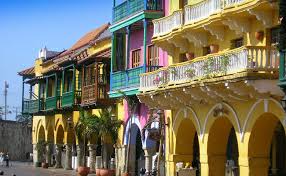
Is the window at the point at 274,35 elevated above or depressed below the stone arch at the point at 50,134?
above

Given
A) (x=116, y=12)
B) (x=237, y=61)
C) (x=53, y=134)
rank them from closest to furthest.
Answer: (x=237, y=61)
(x=116, y=12)
(x=53, y=134)

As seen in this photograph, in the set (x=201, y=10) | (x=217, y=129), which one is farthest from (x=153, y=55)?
(x=217, y=129)

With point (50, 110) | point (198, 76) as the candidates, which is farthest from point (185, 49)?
point (50, 110)

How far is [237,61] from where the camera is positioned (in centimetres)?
2189

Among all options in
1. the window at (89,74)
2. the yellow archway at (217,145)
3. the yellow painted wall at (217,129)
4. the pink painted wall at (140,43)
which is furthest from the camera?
the window at (89,74)

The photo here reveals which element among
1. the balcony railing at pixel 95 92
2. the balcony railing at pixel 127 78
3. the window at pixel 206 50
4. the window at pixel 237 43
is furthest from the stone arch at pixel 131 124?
the window at pixel 237 43

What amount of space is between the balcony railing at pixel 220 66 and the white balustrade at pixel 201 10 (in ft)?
5.82

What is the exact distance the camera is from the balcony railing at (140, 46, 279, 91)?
834 inches

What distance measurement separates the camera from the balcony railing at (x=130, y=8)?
32406 millimetres

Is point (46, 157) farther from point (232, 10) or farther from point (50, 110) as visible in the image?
point (232, 10)

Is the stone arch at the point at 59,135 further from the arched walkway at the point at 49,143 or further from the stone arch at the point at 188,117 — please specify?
the stone arch at the point at 188,117

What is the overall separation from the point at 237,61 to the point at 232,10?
2.45m

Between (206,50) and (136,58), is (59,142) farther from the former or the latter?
(206,50)

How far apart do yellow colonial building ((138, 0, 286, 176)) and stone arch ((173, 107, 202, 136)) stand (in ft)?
0.13
